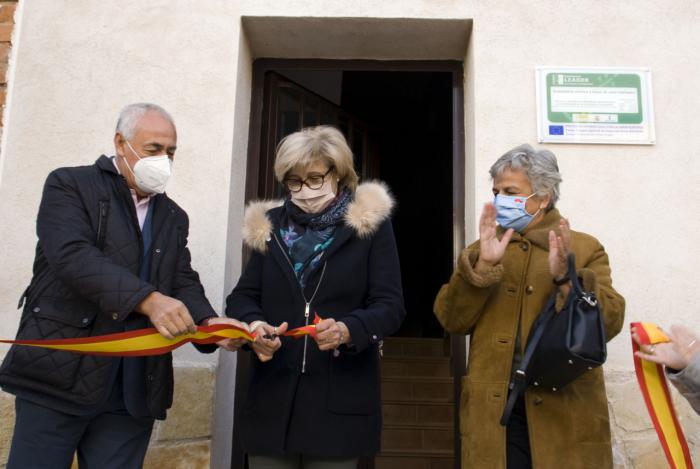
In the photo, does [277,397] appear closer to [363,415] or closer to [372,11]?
[363,415]

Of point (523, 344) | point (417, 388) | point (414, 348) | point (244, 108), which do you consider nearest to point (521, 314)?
point (523, 344)

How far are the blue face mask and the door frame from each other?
109 cm

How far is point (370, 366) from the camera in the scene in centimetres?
244

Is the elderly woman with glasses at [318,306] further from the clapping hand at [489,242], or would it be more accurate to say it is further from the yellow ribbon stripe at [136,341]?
the clapping hand at [489,242]

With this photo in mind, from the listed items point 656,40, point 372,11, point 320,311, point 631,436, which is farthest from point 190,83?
point 631,436

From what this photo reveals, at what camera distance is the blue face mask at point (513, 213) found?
245 centimetres

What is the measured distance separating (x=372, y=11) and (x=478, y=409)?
2.35 meters

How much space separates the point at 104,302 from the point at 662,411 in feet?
6.02

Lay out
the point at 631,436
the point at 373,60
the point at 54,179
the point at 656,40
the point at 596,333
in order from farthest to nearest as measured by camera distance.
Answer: the point at 373,60 < the point at 656,40 < the point at 631,436 < the point at 54,179 < the point at 596,333

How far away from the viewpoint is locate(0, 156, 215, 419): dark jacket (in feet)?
6.77

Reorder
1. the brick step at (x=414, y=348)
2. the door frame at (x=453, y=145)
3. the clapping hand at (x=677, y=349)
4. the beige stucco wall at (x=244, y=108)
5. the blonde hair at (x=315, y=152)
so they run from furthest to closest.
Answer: the brick step at (x=414, y=348)
the door frame at (x=453, y=145)
the beige stucco wall at (x=244, y=108)
the blonde hair at (x=315, y=152)
the clapping hand at (x=677, y=349)

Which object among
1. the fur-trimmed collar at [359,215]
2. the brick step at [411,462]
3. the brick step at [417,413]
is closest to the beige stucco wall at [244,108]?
the fur-trimmed collar at [359,215]

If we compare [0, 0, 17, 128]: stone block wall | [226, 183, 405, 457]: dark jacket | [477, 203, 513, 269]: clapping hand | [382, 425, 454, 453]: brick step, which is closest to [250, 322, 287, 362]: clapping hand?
[226, 183, 405, 457]: dark jacket

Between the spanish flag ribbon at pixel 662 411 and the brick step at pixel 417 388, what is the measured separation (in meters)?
3.68
